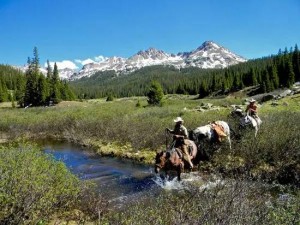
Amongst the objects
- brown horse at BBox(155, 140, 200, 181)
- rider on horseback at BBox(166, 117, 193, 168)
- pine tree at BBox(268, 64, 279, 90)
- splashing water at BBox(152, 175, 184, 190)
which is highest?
pine tree at BBox(268, 64, 279, 90)

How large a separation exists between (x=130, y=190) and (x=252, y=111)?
32.5 feet

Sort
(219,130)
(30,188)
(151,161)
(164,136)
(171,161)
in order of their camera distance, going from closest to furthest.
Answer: (30,188) → (171,161) → (219,130) → (151,161) → (164,136)

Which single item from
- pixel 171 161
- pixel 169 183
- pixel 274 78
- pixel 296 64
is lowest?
pixel 169 183

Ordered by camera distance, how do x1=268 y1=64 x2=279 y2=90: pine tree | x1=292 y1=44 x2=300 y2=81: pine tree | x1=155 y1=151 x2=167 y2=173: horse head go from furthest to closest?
x1=292 y1=44 x2=300 y2=81: pine tree
x1=268 y1=64 x2=279 y2=90: pine tree
x1=155 y1=151 x2=167 y2=173: horse head

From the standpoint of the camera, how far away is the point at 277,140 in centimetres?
2017

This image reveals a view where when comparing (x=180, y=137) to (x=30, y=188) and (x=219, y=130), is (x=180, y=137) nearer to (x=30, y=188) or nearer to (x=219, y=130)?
(x=219, y=130)

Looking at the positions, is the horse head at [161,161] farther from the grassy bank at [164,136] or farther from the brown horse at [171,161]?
the grassy bank at [164,136]

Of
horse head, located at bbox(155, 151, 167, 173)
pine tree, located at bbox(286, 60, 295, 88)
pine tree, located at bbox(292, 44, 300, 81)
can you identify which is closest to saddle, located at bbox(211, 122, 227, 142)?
horse head, located at bbox(155, 151, 167, 173)

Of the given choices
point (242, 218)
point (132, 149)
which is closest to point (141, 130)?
point (132, 149)

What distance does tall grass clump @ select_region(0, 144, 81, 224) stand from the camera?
10.8m

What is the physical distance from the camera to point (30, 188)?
36.2 feet

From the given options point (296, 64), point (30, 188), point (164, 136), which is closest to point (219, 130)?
point (164, 136)

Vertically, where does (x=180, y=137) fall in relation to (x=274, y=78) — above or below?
below

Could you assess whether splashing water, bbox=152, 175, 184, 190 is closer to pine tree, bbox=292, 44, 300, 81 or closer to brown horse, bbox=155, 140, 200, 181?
brown horse, bbox=155, 140, 200, 181
